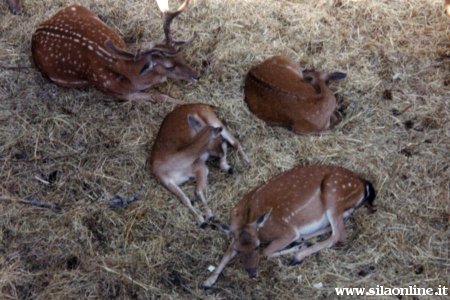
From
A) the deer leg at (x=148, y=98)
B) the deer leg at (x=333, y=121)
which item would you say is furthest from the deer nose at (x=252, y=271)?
the deer leg at (x=148, y=98)

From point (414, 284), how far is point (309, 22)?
8.63ft

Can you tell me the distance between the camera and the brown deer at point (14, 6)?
19.2 feet

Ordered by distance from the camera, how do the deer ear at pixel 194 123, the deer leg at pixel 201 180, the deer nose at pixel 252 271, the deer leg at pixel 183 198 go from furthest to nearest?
the deer ear at pixel 194 123 < the deer leg at pixel 201 180 < the deer leg at pixel 183 198 < the deer nose at pixel 252 271

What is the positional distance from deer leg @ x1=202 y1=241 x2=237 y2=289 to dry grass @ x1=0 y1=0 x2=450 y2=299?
49 millimetres

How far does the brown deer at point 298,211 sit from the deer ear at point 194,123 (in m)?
0.67

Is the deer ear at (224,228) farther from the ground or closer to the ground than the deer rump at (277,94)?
closer to the ground

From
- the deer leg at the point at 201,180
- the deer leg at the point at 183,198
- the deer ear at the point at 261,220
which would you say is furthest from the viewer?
the deer leg at the point at 201,180

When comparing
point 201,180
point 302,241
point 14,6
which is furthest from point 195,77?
point 14,6

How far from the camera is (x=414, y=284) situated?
399 cm

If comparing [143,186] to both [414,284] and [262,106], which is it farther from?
[414,284]

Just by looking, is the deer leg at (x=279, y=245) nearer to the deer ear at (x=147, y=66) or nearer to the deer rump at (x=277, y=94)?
the deer rump at (x=277, y=94)

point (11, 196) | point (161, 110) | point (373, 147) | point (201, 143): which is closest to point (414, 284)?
point (373, 147)

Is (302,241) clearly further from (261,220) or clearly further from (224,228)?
(224,228)

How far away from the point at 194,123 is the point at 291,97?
2.49 feet
